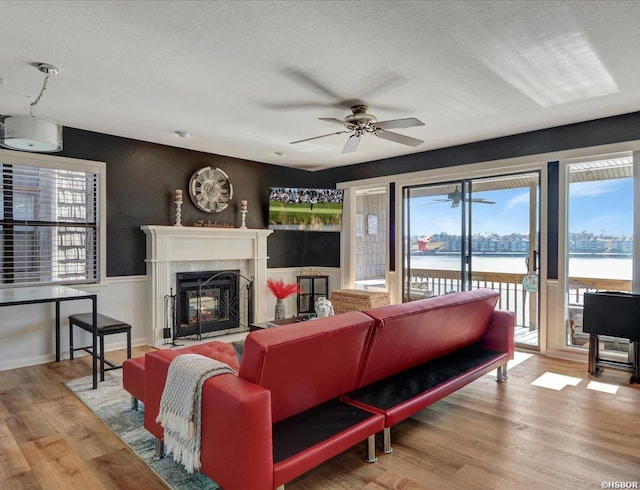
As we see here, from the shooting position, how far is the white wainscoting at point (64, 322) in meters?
4.14

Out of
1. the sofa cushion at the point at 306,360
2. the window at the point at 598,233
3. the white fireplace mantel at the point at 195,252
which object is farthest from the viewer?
the white fireplace mantel at the point at 195,252

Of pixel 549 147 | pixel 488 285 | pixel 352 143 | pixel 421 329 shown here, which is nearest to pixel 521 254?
pixel 488 285

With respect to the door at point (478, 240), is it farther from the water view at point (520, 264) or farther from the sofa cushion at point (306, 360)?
the sofa cushion at point (306, 360)

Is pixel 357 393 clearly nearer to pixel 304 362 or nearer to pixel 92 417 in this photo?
pixel 304 362

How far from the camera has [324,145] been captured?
213 inches

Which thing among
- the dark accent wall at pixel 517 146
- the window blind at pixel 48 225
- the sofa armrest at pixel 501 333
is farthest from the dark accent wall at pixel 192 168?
the sofa armrest at pixel 501 333

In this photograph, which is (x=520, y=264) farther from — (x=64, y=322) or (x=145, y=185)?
(x=64, y=322)

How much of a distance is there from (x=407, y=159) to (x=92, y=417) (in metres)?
4.97

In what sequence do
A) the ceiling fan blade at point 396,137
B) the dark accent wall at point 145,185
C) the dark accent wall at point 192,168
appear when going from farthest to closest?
the dark accent wall at point 145,185
the dark accent wall at point 192,168
the ceiling fan blade at point 396,137

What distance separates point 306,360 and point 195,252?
12.4 feet

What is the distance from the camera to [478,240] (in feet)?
17.9

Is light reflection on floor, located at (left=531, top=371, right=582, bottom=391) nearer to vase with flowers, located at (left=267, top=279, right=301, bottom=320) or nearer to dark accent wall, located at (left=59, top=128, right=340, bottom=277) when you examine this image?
vase with flowers, located at (left=267, top=279, right=301, bottom=320)

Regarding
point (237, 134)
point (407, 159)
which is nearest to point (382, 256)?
point (407, 159)

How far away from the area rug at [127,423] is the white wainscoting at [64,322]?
934 mm
